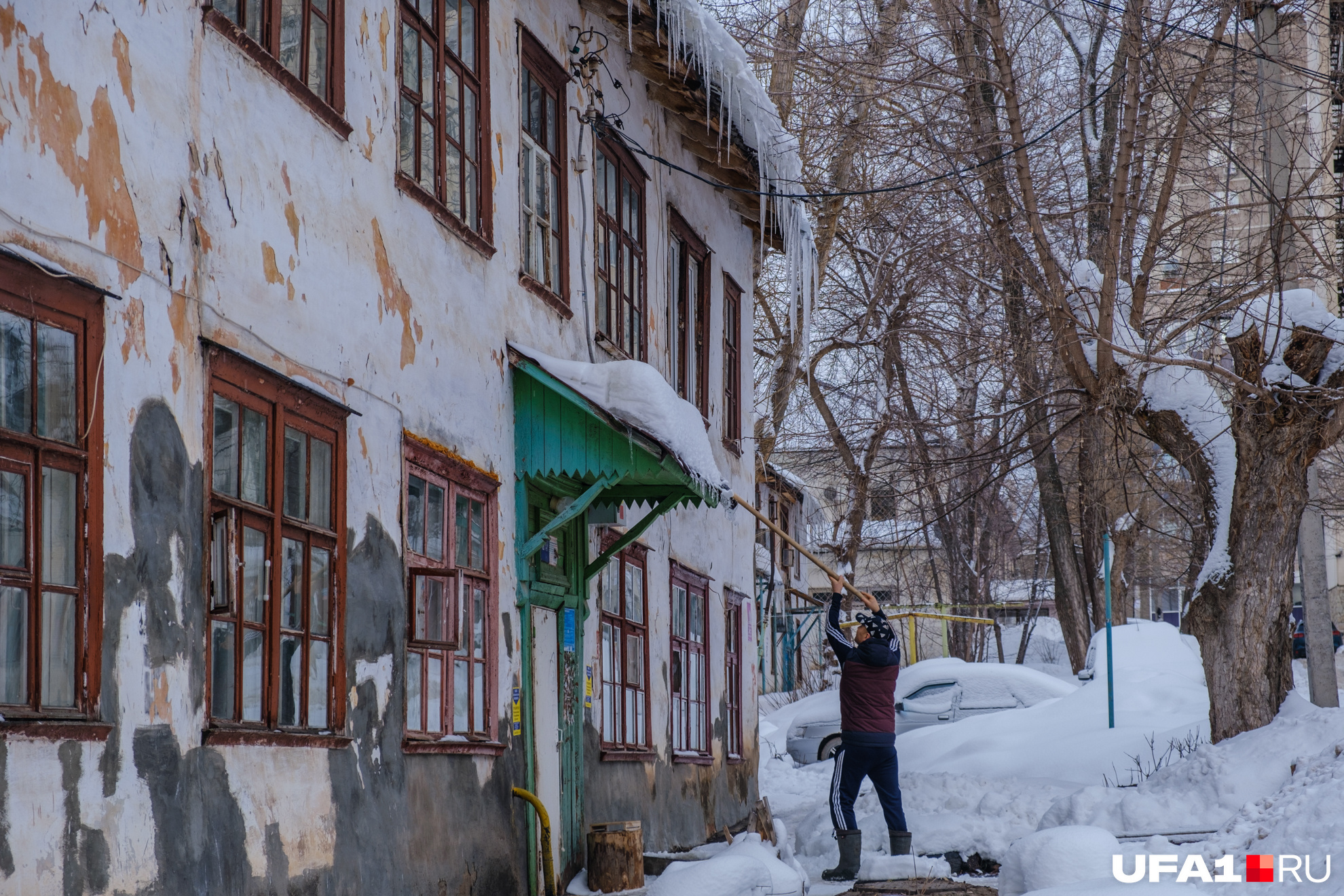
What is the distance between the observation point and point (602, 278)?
1112 cm

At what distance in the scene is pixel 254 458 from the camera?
5.84 meters

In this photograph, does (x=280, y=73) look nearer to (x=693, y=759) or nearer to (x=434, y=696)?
(x=434, y=696)

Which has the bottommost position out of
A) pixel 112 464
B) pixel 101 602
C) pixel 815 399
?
pixel 101 602

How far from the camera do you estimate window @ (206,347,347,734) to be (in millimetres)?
5500

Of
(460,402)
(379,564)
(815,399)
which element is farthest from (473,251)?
(815,399)

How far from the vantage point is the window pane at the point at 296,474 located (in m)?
6.14

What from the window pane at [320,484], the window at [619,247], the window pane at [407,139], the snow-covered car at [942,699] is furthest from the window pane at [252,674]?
the snow-covered car at [942,699]

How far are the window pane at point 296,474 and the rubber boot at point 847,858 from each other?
5.70m

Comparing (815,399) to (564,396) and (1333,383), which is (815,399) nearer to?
(1333,383)

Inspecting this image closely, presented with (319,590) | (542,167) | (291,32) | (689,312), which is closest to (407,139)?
(291,32)

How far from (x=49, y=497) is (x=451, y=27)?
4.70 meters

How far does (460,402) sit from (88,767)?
3.85 metres

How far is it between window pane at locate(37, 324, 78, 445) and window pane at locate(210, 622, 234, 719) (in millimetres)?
1124

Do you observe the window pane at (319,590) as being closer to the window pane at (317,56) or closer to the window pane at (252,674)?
the window pane at (252,674)
